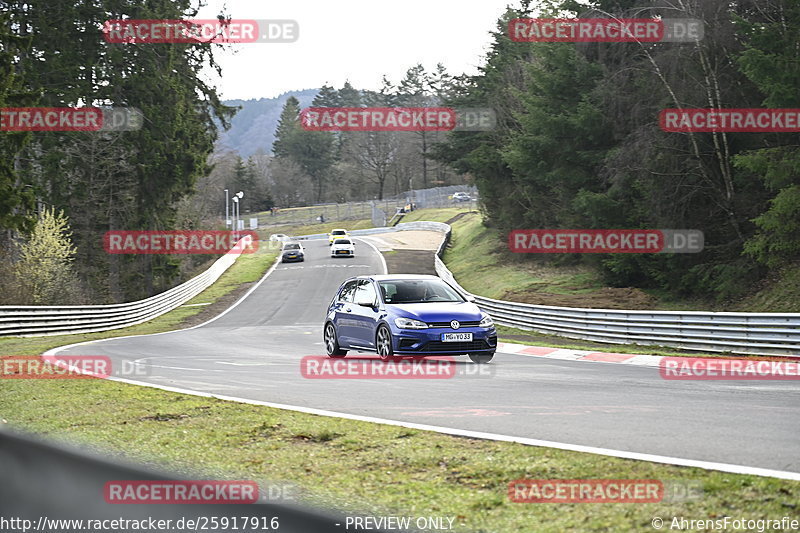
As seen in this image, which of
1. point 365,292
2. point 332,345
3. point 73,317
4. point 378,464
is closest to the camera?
point 378,464

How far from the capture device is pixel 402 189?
162 metres

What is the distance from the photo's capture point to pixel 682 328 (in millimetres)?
19938

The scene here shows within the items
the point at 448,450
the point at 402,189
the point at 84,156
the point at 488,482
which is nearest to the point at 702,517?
the point at 488,482

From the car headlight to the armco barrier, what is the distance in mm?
12479

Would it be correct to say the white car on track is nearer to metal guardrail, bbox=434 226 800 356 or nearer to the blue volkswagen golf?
metal guardrail, bbox=434 226 800 356

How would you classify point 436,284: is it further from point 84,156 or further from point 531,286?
point 84,156

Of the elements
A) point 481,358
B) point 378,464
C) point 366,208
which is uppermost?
point 366,208

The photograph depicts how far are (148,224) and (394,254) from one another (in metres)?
23.3

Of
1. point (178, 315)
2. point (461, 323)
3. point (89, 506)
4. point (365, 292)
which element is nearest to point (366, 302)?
point (365, 292)

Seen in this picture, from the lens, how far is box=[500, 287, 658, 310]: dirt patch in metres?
29.5

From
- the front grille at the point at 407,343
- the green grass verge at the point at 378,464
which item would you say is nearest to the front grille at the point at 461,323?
the front grille at the point at 407,343

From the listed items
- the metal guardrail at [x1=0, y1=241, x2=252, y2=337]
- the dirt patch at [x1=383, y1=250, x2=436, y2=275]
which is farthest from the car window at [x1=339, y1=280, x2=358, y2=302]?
the dirt patch at [x1=383, y1=250, x2=436, y2=275]

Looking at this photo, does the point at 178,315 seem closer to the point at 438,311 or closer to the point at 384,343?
the point at 384,343

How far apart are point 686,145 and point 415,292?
1708cm
